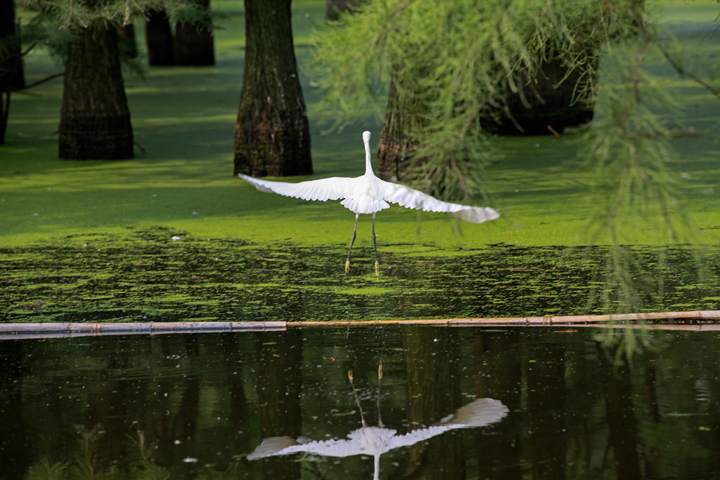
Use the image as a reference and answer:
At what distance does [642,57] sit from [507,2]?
0.44 meters

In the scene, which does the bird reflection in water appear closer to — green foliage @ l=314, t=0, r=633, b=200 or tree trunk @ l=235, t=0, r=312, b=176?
green foliage @ l=314, t=0, r=633, b=200

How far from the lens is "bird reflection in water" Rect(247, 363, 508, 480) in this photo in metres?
3.54

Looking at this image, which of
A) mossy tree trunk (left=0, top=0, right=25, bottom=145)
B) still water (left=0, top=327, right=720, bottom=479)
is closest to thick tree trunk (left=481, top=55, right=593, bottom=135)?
mossy tree trunk (left=0, top=0, right=25, bottom=145)

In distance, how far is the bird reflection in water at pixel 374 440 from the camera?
11.6 ft

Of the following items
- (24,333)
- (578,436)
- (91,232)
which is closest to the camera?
(578,436)

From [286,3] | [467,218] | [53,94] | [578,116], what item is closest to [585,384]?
[467,218]

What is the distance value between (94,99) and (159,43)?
34.4 ft

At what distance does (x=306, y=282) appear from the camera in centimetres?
591

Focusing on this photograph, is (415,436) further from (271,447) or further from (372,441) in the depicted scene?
(271,447)

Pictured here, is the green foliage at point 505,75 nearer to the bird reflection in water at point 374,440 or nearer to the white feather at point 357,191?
the bird reflection in water at point 374,440

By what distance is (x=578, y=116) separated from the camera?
12.2 m

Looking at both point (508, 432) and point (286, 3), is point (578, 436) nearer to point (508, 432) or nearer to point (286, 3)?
point (508, 432)

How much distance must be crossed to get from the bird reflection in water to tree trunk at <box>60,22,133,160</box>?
744 centimetres

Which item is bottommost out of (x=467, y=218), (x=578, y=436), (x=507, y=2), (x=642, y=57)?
(x=578, y=436)
